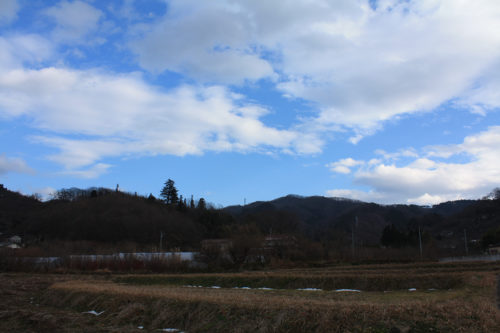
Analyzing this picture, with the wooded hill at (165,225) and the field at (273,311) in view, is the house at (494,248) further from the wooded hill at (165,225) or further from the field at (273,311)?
the field at (273,311)

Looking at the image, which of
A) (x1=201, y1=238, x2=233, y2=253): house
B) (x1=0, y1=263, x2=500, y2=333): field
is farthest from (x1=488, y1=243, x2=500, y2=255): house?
(x1=0, y1=263, x2=500, y2=333): field

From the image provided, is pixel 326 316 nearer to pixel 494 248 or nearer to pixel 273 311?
pixel 273 311

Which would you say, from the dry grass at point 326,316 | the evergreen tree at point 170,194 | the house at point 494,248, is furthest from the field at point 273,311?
the evergreen tree at point 170,194

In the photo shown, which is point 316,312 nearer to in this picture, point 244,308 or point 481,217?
point 244,308

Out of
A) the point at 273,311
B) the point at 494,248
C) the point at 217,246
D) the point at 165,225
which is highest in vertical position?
the point at 165,225

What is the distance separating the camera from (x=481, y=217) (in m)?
137

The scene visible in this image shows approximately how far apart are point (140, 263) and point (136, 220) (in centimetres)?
6372

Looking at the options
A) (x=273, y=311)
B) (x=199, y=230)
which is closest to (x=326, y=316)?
(x=273, y=311)

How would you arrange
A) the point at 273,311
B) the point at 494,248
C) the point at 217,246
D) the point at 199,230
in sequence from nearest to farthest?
the point at 273,311 < the point at 217,246 < the point at 494,248 < the point at 199,230

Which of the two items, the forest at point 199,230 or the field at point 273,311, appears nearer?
the field at point 273,311

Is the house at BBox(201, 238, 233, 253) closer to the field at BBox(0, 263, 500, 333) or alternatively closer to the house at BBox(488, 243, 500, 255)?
the field at BBox(0, 263, 500, 333)

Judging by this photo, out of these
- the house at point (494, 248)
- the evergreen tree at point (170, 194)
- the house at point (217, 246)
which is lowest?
the house at point (494, 248)

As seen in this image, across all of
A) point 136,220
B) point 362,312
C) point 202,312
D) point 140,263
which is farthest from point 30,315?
point 136,220

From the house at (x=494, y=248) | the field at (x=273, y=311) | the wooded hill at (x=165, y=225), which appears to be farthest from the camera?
the wooded hill at (x=165, y=225)
